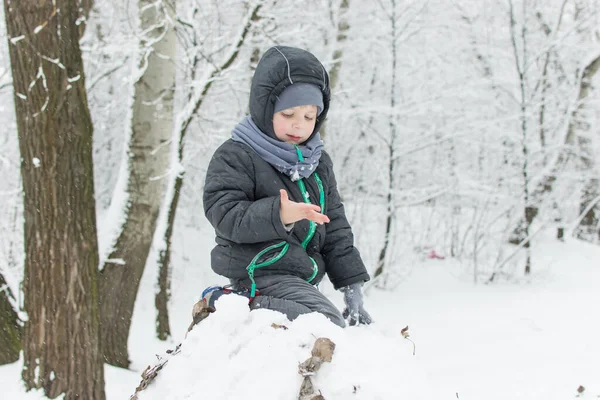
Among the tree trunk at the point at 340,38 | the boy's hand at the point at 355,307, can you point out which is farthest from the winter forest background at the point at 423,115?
the boy's hand at the point at 355,307

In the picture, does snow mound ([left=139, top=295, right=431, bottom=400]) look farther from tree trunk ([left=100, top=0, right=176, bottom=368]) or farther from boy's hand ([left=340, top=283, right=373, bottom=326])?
tree trunk ([left=100, top=0, right=176, bottom=368])

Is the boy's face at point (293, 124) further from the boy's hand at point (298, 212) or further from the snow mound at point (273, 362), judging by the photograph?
the snow mound at point (273, 362)

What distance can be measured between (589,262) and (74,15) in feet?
31.3

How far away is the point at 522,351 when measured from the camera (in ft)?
17.8

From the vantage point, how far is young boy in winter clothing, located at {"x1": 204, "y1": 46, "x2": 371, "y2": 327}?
1.79 meters

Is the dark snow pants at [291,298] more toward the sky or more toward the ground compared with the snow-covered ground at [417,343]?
more toward the sky

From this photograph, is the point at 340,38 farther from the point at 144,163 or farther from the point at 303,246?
the point at 303,246

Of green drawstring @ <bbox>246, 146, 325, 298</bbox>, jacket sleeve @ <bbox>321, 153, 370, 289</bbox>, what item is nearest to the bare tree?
A: jacket sleeve @ <bbox>321, 153, 370, 289</bbox>

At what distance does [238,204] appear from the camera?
184 centimetres

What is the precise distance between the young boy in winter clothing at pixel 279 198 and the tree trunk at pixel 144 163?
10.5ft

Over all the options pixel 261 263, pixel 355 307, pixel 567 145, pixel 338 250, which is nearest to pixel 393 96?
pixel 567 145

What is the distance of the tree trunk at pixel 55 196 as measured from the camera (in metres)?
3.25

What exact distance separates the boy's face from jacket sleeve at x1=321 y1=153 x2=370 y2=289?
0.22 metres

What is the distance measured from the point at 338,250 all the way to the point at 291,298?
0.41m
